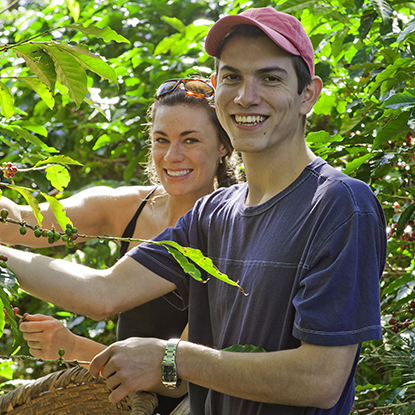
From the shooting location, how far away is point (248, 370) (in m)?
1.25

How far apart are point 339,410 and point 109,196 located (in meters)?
1.44

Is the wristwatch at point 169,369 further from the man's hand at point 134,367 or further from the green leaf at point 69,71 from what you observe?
the green leaf at point 69,71

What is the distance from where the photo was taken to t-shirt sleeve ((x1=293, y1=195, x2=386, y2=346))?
1184 mm

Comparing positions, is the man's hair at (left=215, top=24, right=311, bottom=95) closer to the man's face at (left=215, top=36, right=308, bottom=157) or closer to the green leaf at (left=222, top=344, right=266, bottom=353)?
the man's face at (left=215, top=36, right=308, bottom=157)

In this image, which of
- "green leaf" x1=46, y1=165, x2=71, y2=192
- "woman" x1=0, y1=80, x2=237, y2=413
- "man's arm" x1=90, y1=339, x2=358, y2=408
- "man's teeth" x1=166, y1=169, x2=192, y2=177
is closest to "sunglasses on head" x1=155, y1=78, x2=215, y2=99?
"woman" x1=0, y1=80, x2=237, y2=413

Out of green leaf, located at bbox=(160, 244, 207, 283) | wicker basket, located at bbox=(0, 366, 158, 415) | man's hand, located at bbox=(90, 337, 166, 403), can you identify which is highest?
green leaf, located at bbox=(160, 244, 207, 283)

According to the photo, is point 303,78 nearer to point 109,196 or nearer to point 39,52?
point 39,52

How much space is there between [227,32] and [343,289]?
0.83 m

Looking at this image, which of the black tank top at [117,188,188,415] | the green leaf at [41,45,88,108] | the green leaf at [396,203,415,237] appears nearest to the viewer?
the green leaf at [41,45,88,108]

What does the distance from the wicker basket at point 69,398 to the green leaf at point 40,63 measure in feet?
2.85

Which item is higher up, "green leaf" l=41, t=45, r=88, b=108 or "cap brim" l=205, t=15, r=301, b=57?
"cap brim" l=205, t=15, r=301, b=57

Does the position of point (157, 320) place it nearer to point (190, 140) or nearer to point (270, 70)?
point (190, 140)

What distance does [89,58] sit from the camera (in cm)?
129

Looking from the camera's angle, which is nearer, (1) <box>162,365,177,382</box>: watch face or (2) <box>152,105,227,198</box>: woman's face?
(1) <box>162,365,177,382</box>: watch face
